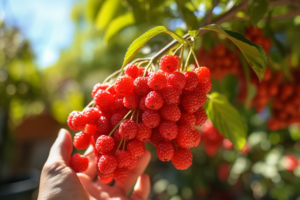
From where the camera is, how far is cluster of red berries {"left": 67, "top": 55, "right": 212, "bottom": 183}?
1.35ft

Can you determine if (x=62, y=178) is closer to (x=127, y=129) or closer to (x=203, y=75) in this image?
(x=127, y=129)

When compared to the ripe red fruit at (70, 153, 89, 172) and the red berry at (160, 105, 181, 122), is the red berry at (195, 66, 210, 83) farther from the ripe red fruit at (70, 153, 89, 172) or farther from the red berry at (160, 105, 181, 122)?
the ripe red fruit at (70, 153, 89, 172)

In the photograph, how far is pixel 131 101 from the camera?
0.43 metres

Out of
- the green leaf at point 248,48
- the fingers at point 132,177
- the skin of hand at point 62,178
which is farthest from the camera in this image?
the fingers at point 132,177

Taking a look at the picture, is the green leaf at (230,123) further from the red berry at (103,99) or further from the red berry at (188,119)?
the red berry at (103,99)

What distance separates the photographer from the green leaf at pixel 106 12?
2.76 feet

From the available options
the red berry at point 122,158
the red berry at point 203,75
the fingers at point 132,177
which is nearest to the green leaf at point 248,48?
the red berry at point 203,75

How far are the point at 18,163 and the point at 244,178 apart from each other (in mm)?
2772

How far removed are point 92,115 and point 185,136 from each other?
0.20m

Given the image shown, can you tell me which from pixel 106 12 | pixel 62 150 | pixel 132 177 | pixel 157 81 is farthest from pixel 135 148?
pixel 106 12

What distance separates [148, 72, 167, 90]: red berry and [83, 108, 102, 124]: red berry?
0.14 m

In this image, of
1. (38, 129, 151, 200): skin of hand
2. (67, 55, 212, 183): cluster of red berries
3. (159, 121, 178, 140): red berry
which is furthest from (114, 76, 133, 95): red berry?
(38, 129, 151, 200): skin of hand

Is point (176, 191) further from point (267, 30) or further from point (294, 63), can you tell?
point (267, 30)

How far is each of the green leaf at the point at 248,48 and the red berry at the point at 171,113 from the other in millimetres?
160
